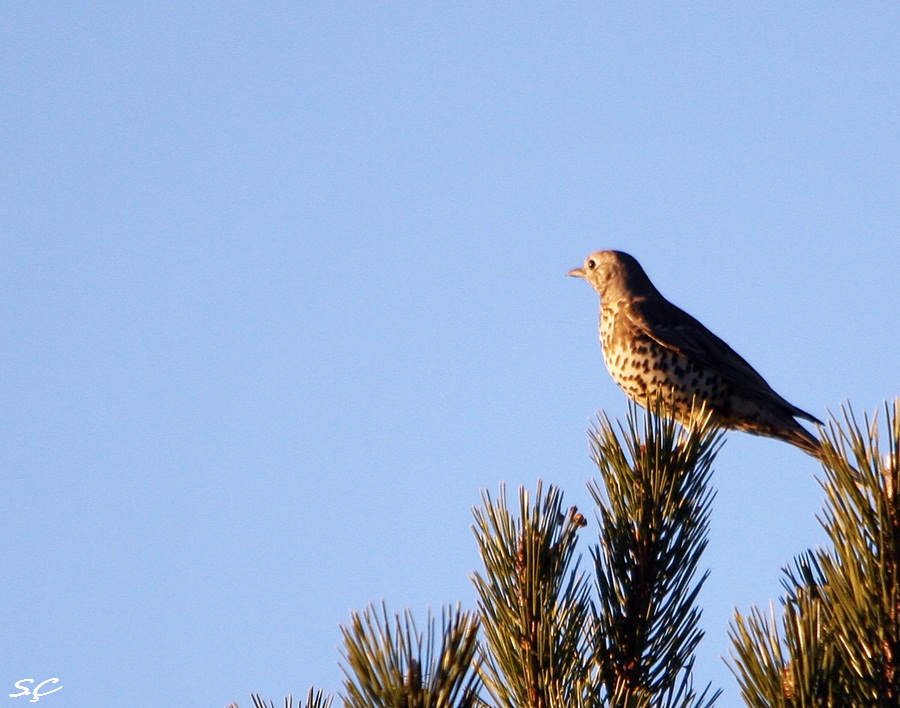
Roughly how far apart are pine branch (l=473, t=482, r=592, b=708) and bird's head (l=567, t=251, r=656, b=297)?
5.97 metres

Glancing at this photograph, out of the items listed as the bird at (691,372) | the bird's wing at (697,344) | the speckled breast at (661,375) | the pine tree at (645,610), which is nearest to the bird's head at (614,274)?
the bird's wing at (697,344)

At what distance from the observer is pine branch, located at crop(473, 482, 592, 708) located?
2.58 metres

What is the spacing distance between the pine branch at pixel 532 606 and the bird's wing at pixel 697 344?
4.65m

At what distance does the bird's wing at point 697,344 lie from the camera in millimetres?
7406

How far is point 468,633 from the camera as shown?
2070 mm

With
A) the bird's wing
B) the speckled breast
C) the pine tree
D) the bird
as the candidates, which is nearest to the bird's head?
the bird's wing

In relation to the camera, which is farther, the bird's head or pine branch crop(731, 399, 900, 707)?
the bird's head

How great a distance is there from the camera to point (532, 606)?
2.64 meters

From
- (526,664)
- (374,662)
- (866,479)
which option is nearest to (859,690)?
(866,479)

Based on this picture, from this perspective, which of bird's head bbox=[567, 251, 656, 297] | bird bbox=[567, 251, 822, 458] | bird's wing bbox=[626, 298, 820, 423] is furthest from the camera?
bird's head bbox=[567, 251, 656, 297]

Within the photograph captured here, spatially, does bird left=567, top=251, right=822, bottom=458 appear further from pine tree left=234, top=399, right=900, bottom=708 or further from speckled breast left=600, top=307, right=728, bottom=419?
pine tree left=234, top=399, right=900, bottom=708

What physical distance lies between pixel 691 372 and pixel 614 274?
5.77 ft

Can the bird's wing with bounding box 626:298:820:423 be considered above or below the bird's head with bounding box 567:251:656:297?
below

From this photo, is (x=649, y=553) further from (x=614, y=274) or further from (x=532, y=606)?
(x=614, y=274)
